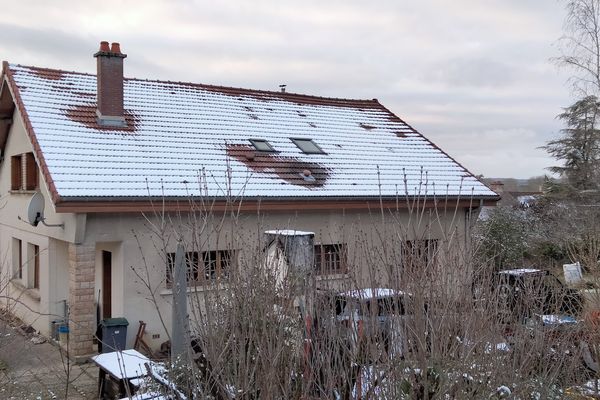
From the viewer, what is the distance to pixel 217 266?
448cm

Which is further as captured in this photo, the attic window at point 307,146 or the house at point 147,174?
the attic window at point 307,146

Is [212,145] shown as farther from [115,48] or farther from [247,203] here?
[115,48]

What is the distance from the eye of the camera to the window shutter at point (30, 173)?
1402 cm

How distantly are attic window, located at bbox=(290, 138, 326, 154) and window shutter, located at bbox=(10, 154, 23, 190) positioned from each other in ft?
23.0

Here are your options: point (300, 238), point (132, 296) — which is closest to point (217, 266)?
point (300, 238)

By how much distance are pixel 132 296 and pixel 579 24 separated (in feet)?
65.0

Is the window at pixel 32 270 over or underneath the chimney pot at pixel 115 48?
underneath

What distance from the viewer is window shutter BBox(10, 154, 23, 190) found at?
15.1 meters

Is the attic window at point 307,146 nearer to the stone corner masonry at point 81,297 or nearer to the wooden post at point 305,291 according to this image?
the stone corner masonry at point 81,297

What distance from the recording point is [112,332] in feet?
33.8

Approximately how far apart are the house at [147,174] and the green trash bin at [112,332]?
17.7 inches

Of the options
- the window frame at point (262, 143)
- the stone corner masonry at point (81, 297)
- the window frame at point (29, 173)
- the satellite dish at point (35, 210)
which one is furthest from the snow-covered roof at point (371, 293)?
the window frame at point (29, 173)

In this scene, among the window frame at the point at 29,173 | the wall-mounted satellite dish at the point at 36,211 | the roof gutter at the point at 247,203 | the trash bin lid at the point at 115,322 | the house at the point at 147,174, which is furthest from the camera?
the window frame at the point at 29,173

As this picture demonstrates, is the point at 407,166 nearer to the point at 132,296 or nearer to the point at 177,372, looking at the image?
the point at 132,296
